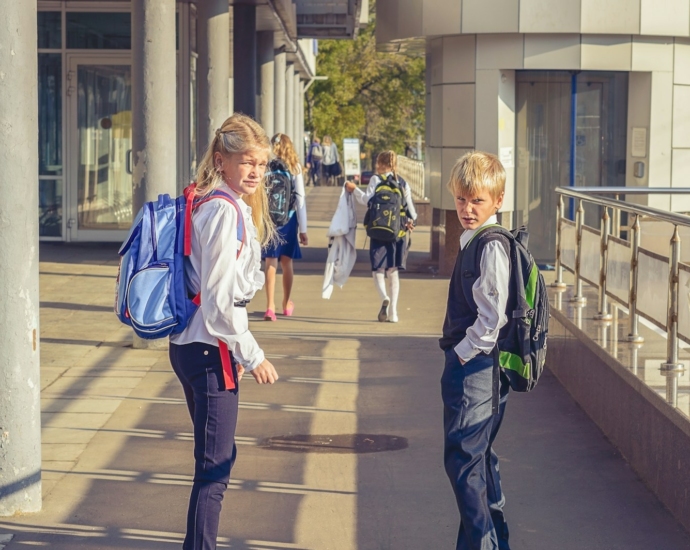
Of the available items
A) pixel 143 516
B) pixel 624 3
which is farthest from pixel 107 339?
pixel 624 3

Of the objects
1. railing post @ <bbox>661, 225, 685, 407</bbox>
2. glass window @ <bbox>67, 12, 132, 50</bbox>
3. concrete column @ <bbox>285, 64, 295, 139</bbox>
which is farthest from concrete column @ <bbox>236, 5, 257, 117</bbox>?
concrete column @ <bbox>285, 64, 295, 139</bbox>

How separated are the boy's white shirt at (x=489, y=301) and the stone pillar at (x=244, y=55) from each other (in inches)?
479

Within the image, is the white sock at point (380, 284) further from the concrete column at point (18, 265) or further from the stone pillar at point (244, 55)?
the stone pillar at point (244, 55)

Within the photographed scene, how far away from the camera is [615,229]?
8.01m

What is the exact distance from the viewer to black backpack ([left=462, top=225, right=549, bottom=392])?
164 inches

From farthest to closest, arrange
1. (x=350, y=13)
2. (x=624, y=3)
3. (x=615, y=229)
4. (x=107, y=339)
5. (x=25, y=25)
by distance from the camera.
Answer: (x=350, y=13) < (x=624, y=3) < (x=107, y=339) < (x=615, y=229) < (x=25, y=25)

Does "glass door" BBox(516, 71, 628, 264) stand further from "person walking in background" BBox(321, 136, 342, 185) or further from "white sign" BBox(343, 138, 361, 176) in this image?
"person walking in background" BBox(321, 136, 342, 185)

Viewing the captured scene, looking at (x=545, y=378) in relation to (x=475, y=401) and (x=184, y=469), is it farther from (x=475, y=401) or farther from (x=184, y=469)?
(x=475, y=401)

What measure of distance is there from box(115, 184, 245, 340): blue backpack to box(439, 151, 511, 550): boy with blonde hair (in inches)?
32.7

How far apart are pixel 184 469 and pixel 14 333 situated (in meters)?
1.33

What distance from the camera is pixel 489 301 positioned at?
4.07 m

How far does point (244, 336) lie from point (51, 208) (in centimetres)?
1383

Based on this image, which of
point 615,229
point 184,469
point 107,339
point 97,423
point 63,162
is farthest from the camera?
point 63,162

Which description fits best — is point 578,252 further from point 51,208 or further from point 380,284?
point 51,208
